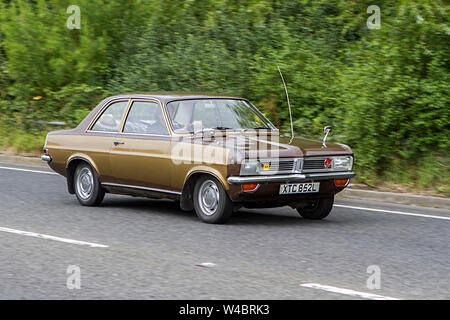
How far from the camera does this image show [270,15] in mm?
19125

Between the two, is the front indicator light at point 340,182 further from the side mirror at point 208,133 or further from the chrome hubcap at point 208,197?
the side mirror at point 208,133

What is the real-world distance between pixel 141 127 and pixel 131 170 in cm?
59

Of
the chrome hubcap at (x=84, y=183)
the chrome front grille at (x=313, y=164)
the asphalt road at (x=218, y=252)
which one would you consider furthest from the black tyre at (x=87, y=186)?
the chrome front grille at (x=313, y=164)

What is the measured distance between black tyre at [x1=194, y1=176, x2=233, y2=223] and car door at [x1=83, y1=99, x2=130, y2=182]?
1.62 metres

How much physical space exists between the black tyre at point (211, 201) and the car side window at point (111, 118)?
1.81m

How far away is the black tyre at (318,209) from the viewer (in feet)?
32.1

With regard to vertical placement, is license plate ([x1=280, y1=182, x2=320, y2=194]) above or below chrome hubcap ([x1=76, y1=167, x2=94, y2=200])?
above

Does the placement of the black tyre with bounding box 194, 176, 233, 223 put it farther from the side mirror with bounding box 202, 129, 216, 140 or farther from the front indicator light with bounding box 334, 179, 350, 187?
the front indicator light with bounding box 334, 179, 350, 187

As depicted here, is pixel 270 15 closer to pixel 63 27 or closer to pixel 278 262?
pixel 63 27

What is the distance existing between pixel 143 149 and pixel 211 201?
1267 mm

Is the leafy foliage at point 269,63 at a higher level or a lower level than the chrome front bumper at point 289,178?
higher

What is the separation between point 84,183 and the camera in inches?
432

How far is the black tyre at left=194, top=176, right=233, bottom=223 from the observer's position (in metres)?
9.06

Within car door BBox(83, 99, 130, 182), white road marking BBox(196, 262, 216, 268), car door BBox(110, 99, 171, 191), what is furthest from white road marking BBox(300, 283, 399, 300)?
car door BBox(83, 99, 130, 182)
